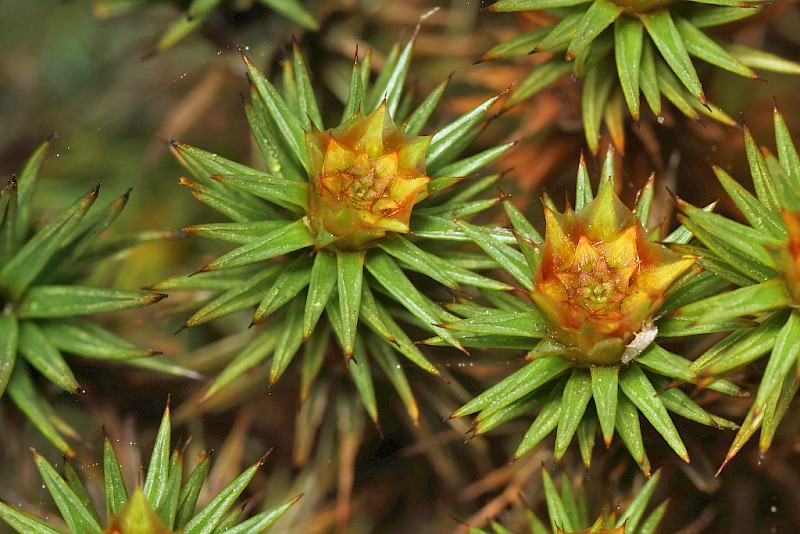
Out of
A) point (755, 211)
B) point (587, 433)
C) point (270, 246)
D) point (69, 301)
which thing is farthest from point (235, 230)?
point (755, 211)

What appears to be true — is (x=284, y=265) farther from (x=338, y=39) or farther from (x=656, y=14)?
(x=656, y=14)

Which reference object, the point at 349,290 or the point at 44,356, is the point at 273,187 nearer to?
the point at 349,290

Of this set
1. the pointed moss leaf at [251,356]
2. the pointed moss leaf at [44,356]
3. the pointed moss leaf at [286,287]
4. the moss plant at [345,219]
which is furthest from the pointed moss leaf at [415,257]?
the pointed moss leaf at [44,356]

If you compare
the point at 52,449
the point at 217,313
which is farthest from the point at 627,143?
the point at 52,449

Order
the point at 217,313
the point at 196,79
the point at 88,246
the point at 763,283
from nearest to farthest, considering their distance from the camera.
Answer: the point at 763,283 → the point at 217,313 → the point at 88,246 → the point at 196,79

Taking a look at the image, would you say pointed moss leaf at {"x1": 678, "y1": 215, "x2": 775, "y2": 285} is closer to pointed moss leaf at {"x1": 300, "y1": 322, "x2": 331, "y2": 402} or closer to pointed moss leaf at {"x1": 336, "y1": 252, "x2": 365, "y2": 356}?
pointed moss leaf at {"x1": 336, "y1": 252, "x2": 365, "y2": 356}

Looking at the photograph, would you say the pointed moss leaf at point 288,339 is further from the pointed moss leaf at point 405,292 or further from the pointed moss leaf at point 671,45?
the pointed moss leaf at point 671,45
